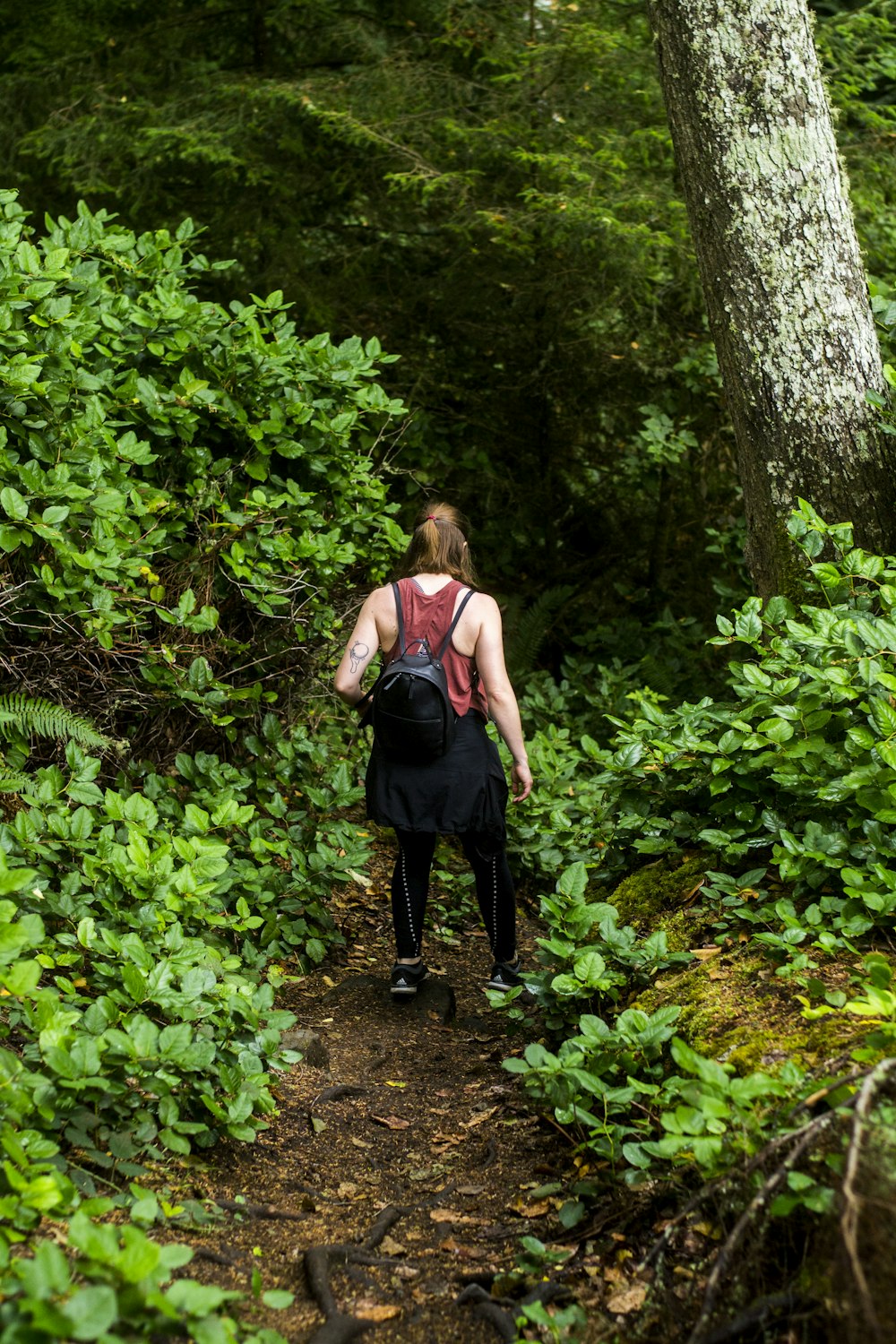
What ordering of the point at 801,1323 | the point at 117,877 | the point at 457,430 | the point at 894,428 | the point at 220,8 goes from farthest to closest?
the point at 457,430 < the point at 220,8 < the point at 894,428 < the point at 117,877 < the point at 801,1323

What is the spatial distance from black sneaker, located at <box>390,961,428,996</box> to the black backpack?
0.98 metres

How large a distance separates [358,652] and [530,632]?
13.4 feet

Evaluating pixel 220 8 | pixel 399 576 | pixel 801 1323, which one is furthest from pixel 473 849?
pixel 220 8

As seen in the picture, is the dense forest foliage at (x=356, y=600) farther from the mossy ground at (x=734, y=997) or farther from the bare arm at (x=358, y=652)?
the bare arm at (x=358, y=652)

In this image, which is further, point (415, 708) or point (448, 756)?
point (448, 756)

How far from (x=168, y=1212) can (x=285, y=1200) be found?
2.40ft

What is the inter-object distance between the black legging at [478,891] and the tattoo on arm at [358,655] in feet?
2.47

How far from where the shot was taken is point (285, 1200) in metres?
3.16

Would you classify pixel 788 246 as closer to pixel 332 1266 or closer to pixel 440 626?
pixel 440 626

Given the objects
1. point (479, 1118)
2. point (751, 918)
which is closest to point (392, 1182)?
point (479, 1118)

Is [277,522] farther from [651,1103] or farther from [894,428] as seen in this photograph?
[651,1103]

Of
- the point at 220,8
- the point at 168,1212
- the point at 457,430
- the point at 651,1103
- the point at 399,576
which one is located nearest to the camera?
the point at 168,1212

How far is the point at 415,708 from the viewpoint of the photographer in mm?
4441

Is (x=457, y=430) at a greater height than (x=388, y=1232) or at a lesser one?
greater
